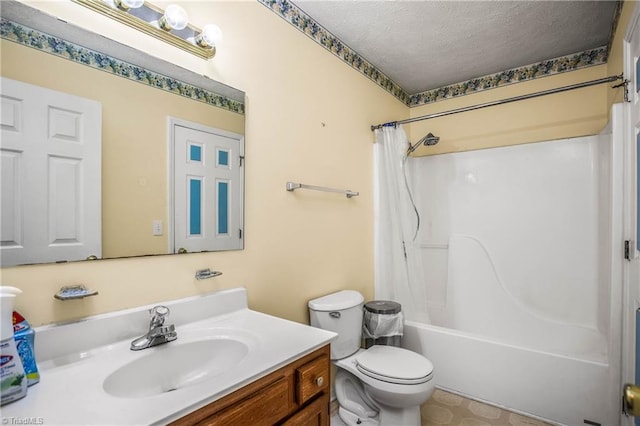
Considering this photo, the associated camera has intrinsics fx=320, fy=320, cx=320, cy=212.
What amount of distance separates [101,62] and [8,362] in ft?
2.96

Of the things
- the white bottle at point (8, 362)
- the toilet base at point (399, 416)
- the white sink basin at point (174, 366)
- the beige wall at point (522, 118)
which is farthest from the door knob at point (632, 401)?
the beige wall at point (522, 118)

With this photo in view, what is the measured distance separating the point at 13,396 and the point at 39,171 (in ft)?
1.92

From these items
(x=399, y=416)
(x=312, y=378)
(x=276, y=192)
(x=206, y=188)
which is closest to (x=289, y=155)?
(x=276, y=192)

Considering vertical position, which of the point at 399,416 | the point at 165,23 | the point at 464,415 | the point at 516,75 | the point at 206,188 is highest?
the point at 516,75

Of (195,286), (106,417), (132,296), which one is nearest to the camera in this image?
(106,417)

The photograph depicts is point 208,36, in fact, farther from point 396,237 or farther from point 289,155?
point 396,237

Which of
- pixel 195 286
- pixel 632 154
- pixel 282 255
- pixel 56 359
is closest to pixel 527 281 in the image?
pixel 632 154

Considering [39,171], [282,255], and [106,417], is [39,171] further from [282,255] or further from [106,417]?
[282,255]

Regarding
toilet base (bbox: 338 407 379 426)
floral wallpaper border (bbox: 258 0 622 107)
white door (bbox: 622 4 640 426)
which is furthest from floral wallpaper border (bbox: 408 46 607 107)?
toilet base (bbox: 338 407 379 426)

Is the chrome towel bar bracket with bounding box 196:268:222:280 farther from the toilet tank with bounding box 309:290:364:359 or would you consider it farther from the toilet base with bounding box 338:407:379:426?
the toilet base with bounding box 338:407:379:426

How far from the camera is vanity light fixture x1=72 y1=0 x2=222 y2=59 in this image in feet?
3.58

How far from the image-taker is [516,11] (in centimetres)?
188

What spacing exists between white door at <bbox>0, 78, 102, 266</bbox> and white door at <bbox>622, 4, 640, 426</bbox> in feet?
7.06

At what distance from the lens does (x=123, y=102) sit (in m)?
1.11
